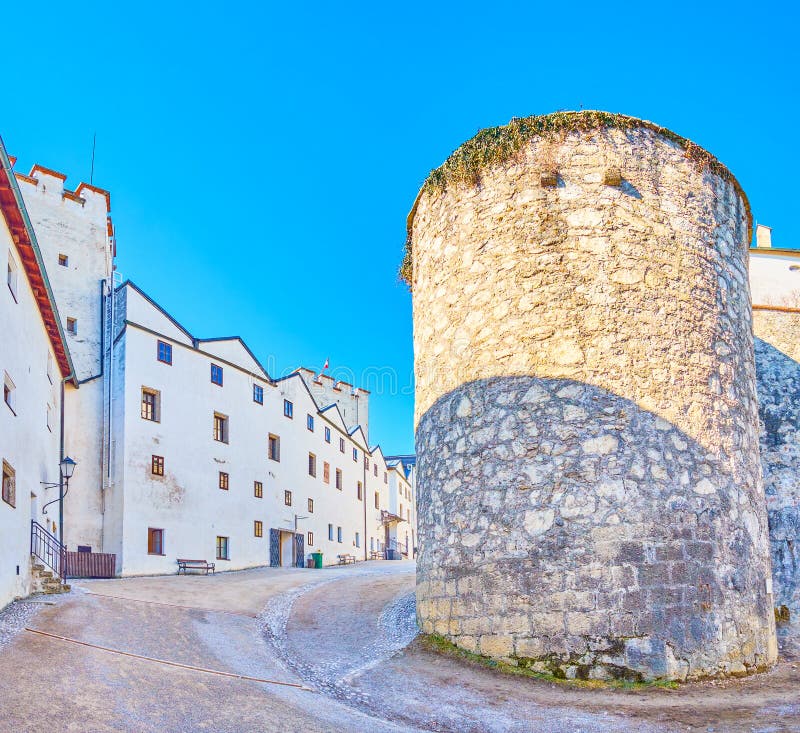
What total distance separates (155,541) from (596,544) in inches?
828

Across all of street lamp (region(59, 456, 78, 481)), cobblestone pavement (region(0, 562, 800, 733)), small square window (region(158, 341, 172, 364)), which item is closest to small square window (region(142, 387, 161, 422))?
small square window (region(158, 341, 172, 364))

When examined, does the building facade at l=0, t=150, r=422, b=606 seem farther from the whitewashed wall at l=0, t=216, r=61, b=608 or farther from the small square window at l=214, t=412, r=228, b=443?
the whitewashed wall at l=0, t=216, r=61, b=608

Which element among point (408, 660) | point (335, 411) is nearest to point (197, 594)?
point (408, 660)

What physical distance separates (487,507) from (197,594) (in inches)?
356

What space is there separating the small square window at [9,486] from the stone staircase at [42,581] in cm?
169

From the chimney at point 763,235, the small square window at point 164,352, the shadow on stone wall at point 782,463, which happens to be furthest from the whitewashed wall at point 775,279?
the small square window at point 164,352

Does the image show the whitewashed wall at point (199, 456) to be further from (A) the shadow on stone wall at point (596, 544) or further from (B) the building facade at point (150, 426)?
(A) the shadow on stone wall at point (596, 544)

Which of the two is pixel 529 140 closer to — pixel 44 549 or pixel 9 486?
pixel 9 486

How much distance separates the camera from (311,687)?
854cm

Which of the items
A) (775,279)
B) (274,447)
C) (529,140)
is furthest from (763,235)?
(274,447)

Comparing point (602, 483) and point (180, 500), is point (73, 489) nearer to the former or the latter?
point (180, 500)

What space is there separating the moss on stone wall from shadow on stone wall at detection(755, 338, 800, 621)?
3208 millimetres

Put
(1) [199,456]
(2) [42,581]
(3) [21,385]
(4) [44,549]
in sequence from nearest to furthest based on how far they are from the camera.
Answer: (3) [21,385] < (2) [42,581] < (4) [44,549] < (1) [199,456]

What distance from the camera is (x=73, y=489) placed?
85.9ft
